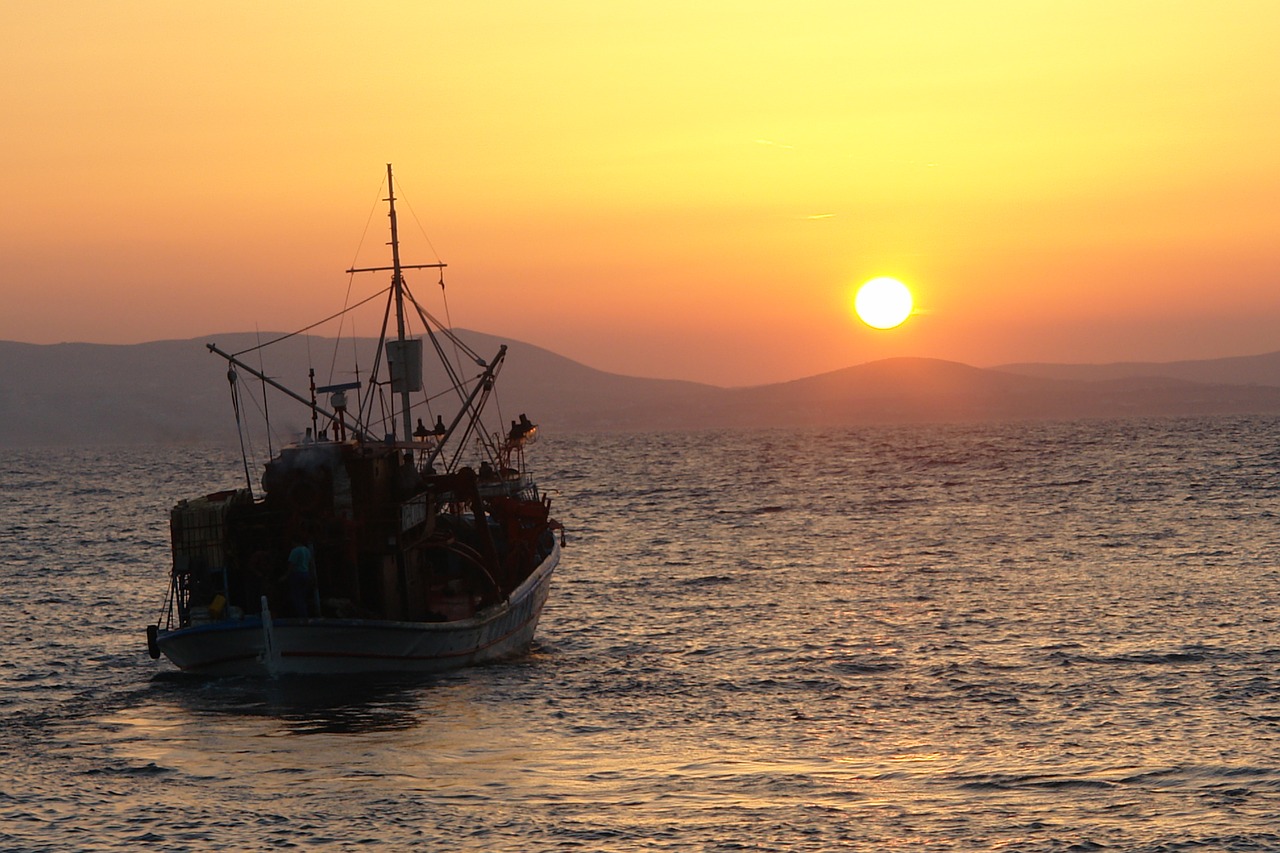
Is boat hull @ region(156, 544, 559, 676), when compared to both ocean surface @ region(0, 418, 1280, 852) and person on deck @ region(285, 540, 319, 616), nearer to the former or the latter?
person on deck @ region(285, 540, 319, 616)

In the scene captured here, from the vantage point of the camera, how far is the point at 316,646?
119 ft

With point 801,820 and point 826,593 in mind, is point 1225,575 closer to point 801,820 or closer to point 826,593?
point 826,593

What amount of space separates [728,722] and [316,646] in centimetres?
1053

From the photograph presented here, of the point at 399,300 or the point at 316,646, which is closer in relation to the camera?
the point at 316,646

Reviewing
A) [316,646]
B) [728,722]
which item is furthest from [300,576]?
[728,722]

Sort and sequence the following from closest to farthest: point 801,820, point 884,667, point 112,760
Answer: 1. point 801,820
2. point 112,760
3. point 884,667

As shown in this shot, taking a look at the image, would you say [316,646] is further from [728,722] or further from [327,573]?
[728,722]

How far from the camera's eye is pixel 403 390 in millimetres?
48094

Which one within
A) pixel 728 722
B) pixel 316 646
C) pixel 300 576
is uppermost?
pixel 300 576

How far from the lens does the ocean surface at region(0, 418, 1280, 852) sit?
23.3 meters

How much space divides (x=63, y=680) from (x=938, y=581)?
31.9m

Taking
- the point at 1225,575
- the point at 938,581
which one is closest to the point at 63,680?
the point at 938,581

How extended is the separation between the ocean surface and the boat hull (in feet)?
2.44

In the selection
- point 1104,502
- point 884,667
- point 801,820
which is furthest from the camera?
point 1104,502
